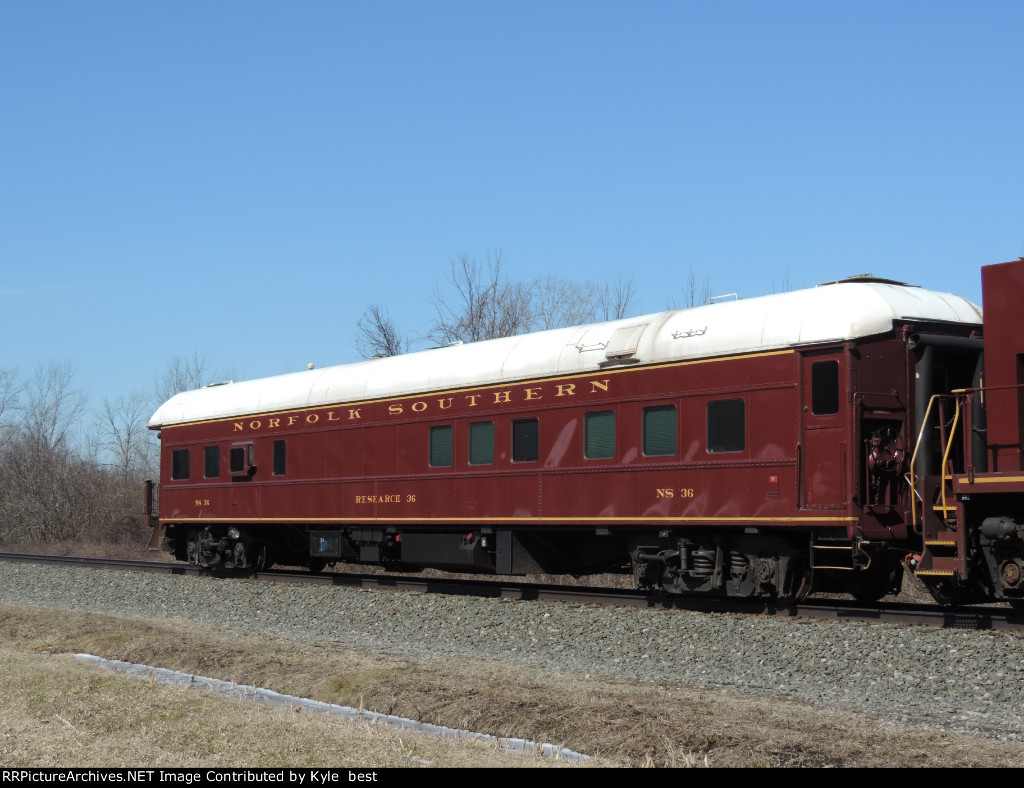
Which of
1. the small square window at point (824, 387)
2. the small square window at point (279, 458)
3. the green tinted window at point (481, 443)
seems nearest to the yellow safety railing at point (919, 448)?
the small square window at point (824, 387)

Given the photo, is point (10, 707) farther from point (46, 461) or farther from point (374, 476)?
point (46, 461)

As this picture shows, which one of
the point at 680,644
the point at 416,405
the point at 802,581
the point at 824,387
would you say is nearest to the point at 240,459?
the point at 416,405

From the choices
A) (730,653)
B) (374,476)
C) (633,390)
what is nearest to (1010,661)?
(730,653)

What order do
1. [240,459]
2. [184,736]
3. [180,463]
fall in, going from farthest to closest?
[180,463] → [240,459] → [184,736]

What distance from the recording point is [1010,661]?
10.0 m

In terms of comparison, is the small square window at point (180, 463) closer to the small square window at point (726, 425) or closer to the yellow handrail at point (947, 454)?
the small square window at point (726, 425)

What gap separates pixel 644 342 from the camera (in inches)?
591

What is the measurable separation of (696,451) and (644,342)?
1716 millimetres

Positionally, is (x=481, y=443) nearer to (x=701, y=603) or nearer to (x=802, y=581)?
(x=701, y=603)

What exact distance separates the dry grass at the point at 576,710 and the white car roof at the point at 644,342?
16.8ft

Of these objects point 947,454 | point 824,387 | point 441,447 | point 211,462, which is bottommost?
point 211,462

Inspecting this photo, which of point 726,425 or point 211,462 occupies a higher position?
point 726,425

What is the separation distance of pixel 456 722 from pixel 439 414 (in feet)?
31.9

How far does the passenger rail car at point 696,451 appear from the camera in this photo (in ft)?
41.8
